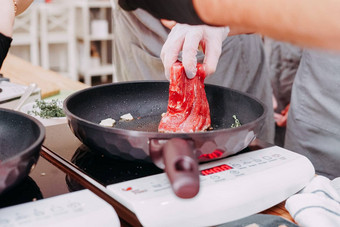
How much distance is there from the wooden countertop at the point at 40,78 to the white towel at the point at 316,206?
1252mm

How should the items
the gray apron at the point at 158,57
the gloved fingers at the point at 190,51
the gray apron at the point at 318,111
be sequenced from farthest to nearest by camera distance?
1. the gray apron at the point at 158,57
2. the gray apron at the point at 318,111
3. the gloved fingers at the point at 190,51

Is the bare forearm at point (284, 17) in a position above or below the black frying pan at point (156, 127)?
above

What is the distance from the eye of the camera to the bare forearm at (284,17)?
60 centimetres

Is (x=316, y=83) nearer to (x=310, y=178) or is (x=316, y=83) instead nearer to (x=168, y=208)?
(x=310, y=178)

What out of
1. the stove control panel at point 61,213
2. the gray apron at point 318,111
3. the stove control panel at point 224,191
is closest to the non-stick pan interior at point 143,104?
the stove control panel at point 224,191

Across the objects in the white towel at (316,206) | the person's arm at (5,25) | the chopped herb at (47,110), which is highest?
the person's arm at (5,25)

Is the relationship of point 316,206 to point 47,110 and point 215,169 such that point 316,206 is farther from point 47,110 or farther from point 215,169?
point 47,110

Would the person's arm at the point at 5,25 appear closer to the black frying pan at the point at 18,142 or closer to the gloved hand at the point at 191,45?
the black frying pan at the point at 18,142

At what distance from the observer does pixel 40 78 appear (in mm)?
2104

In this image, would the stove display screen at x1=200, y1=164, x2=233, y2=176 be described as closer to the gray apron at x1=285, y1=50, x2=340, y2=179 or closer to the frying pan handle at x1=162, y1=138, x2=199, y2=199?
the frying pan handle at x1=162, y1=138, x2=199, y2=199

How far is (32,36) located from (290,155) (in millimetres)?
4179

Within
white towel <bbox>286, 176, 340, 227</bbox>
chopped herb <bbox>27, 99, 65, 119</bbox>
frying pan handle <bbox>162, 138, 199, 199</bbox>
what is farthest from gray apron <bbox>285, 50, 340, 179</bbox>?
frying pan handle <bbox>162, 138, 199, 199</bbox>

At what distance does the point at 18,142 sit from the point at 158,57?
101 centimetres

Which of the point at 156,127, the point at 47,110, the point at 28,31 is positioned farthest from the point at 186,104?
the point at 28,31
